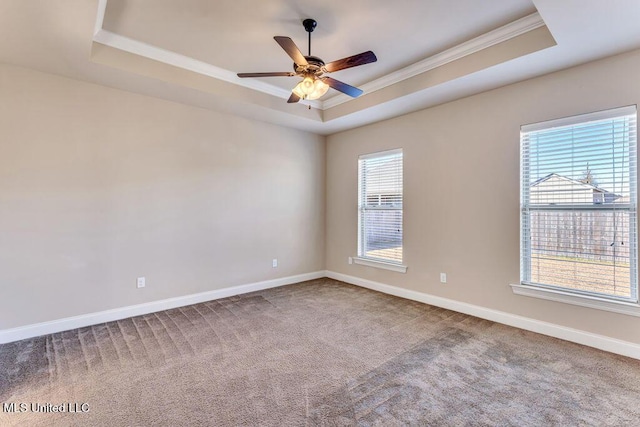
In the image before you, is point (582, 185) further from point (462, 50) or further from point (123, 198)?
point (123, 198)

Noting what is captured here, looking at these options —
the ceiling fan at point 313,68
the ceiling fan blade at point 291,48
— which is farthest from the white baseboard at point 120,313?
the ceiling fan blade at point 291,48

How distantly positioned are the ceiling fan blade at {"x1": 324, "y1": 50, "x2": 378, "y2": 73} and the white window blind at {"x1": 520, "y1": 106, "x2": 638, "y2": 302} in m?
1.99

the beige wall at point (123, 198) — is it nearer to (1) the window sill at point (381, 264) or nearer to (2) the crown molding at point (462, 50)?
(1) the window sill at point (381, 264)

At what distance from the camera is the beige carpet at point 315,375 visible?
186 cm

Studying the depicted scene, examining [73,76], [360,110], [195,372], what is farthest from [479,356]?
[73,76]

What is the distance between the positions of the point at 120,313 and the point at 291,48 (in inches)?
133

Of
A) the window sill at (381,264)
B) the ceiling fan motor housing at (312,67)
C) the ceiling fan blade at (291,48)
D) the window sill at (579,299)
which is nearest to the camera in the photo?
the ceiling fan blade at (291,48)

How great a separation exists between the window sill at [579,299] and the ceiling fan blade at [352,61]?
9.12 feet

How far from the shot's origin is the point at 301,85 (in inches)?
103

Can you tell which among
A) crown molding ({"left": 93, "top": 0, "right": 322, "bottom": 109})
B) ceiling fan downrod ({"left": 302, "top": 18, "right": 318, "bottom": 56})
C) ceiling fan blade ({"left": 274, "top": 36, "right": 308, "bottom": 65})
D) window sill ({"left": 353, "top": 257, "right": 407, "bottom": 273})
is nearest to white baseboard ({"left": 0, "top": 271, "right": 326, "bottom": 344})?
window sill ({"left": 353, "top": 257, "right": 407, "bottom": 273})

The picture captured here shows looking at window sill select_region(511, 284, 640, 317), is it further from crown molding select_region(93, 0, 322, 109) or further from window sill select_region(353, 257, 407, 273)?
crown molding select_region(93, 0, 322, 109)

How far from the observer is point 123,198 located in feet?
11.4

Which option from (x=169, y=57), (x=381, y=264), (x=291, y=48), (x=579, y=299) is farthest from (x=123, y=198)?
(x=579, y=299)

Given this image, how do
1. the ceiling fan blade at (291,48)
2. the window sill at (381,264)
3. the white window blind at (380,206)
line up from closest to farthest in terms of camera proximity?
the ceiling fan blade at (291,48) → the window sill at (381,264) → the white window blind at (380,206)
